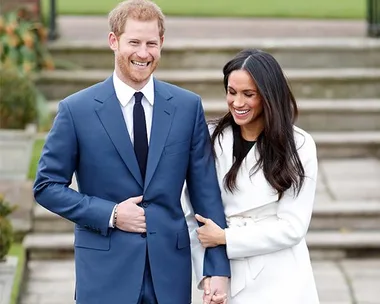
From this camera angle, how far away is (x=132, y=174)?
3.82 meters

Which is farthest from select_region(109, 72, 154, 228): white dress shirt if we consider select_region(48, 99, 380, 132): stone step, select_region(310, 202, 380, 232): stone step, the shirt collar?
select_region(48, 99, 380, 132): stone step

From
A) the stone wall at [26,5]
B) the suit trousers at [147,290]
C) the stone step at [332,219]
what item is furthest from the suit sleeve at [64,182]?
the stone wall at [26,5]

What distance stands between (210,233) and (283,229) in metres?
0.27

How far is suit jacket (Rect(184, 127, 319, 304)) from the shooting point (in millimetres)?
3902

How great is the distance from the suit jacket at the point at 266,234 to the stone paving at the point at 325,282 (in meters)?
2.36

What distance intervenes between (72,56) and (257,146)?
18.0 feet

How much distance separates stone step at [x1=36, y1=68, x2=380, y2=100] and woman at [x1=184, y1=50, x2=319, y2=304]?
4.85 metres

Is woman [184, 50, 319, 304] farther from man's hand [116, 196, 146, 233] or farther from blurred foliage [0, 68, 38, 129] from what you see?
blurred foliage [0, 68, 38, 129]

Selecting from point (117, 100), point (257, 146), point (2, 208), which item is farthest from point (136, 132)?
point (2, 208)

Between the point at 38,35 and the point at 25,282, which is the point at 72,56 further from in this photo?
the point at 25,282

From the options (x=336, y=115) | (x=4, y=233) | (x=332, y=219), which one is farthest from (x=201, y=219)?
(x=336, y=115)

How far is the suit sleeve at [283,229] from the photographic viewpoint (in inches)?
153

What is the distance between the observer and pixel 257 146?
3.96 metres

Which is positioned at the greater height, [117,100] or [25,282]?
[117,100]
